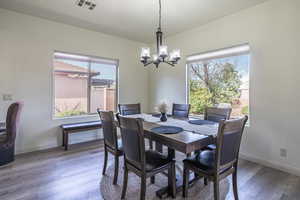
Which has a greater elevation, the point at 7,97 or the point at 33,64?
the point at 33,64

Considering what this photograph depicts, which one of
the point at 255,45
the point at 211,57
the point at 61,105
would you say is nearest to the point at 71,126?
the point at 61,105

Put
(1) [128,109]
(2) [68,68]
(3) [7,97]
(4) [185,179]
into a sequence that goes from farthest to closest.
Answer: (2) [68,68] < (1) [128,109] < (3) [7,97] < (4) [185,179]

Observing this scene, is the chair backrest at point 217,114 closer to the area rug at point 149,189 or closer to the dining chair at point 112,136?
the area rug at point 149,189

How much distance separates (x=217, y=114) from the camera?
8.57 ft

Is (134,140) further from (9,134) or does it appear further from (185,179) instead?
(9,134)

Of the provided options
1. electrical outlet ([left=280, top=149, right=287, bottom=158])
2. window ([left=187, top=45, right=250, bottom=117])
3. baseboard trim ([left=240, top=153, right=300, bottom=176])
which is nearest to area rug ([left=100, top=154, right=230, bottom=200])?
baseboard trim ([left=240, top=153, right=300, bottom=176])

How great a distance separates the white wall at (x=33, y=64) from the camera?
10.2 ft

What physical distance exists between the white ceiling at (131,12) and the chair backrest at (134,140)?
222 centimetres

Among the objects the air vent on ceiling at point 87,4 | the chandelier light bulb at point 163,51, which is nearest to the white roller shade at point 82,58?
the air vent on ceiling at point 87,4

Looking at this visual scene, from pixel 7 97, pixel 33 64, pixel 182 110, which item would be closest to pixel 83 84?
pixel 33 64

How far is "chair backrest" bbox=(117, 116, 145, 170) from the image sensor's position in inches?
63.4

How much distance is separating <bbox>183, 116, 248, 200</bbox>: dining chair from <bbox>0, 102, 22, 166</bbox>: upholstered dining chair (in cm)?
282

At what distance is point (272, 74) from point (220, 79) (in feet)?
3.31

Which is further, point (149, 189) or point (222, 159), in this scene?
point (149, 189)
